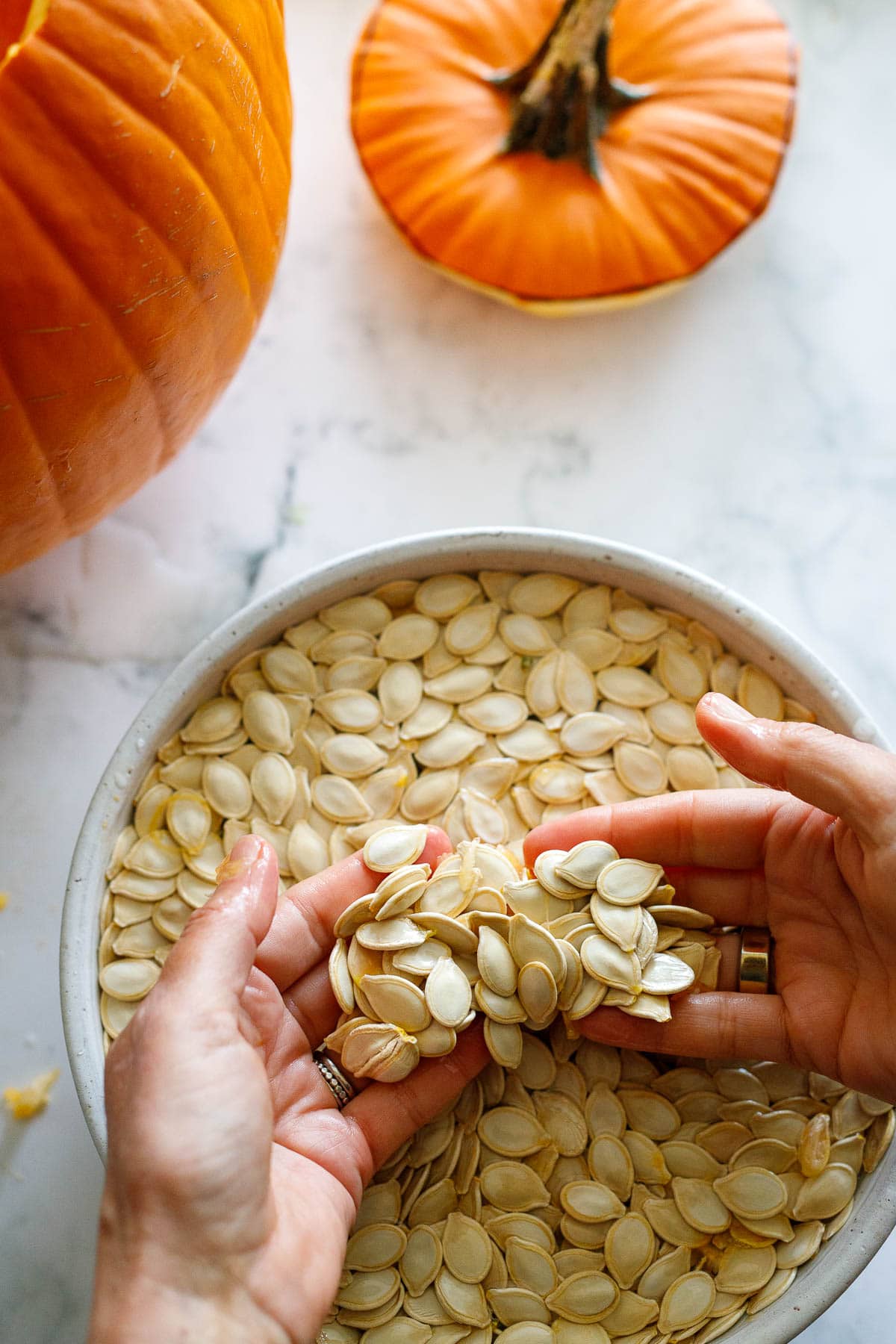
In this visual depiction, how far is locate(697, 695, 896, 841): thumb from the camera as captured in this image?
0.67 metres

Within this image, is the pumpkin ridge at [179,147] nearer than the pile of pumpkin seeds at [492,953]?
Yes

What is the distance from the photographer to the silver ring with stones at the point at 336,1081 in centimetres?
76

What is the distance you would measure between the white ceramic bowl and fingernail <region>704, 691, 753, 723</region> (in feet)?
0.23

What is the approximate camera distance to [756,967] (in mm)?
777

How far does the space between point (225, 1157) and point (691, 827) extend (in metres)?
0.37

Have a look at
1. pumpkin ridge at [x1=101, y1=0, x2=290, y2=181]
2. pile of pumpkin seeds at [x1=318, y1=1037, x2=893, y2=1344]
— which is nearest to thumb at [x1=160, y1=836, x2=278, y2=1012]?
pile of pumpkin seeds at [x1=318, y1=1037, x2=893, y2=1344]

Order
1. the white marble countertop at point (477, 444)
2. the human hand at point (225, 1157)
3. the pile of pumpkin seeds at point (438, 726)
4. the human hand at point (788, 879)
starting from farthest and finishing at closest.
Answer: the white marble countertop at point (477, 444) < the pile of pumpkin seeds at point (438, 726) < the human hand at point (788, 879) < the human hand at point (225, 1157)

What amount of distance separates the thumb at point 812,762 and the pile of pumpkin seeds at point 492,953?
110 mm

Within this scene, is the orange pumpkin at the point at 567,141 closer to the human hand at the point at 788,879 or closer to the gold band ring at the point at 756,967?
the human hand at the point at 788,879

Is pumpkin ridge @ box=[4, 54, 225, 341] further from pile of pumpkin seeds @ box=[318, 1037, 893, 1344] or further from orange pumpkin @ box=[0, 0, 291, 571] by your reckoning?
pile of pumpkin seeds @ box=[318, 1037, 893, 1344]

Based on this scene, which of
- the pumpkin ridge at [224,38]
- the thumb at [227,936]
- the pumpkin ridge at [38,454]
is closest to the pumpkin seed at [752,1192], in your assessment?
the thumb at [227,936]

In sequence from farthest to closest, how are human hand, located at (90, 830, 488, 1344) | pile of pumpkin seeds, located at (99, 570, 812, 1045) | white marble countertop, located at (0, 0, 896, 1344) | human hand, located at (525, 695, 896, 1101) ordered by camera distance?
white marble countertop, located at (0, 0, 896, 1344) → pile of pumpkin seeds, located at (99, 570, 812, 1045) → human hand, located at (525, 695, 896, 1101) → human hand, located at (90, 830, 488, 1344)

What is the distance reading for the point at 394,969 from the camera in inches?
29.2

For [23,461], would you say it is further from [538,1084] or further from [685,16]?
[685,16]
